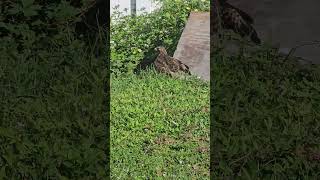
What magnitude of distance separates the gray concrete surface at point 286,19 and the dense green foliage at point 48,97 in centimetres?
210

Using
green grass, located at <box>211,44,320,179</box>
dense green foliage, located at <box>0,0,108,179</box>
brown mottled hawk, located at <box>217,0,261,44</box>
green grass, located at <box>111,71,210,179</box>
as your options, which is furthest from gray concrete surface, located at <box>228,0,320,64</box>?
dense green foliage, located at <box>0,0,108,179</box>

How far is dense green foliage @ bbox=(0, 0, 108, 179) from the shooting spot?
4582 millimetres

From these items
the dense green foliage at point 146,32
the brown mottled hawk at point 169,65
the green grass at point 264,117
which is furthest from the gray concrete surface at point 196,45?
the green grass at point 264,117

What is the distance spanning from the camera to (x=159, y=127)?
221 inches

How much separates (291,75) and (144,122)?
1.64 metres

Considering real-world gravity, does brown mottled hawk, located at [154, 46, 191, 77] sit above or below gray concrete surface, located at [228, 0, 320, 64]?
below

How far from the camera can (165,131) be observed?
5559mm

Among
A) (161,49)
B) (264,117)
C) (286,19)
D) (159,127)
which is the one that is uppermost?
(286,19)

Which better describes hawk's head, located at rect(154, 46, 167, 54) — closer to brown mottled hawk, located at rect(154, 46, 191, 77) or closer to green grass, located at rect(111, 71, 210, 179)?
brown mottled hawk, located at rect(154, 46, 191, 77)

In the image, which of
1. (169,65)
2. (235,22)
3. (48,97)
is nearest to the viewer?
(48,97)

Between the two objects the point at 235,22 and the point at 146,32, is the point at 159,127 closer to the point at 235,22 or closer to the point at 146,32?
the point at 235,22

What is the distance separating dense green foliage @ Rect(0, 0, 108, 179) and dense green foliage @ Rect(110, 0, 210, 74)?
713mm

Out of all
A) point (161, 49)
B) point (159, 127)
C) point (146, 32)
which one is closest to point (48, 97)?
point (159, 127)

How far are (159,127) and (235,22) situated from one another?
2.28m
